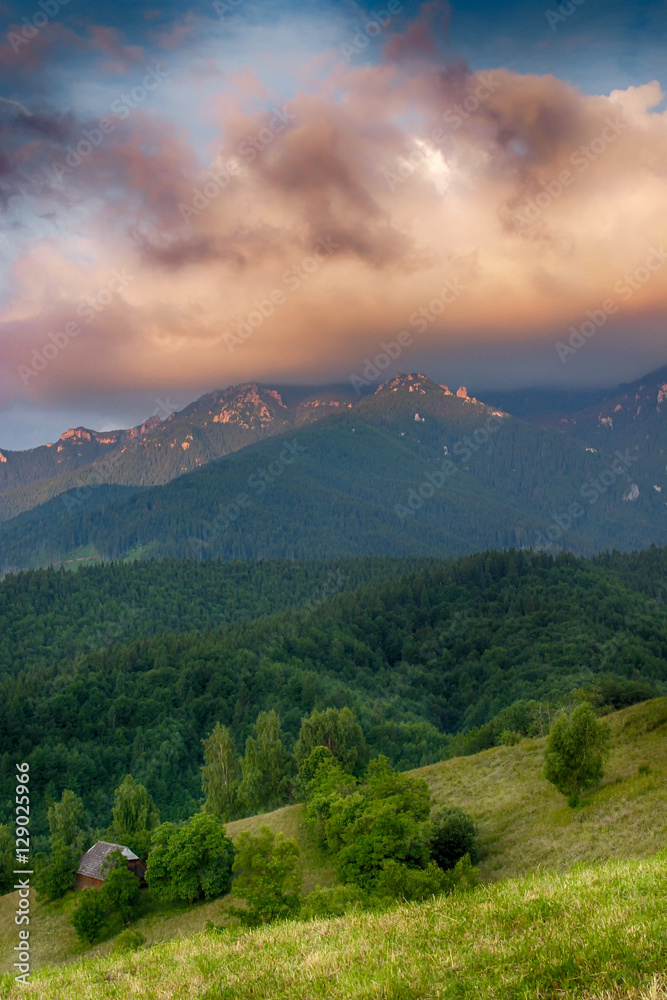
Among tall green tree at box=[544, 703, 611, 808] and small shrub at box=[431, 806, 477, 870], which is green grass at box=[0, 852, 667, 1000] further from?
tall green tree at box=[544, 703, 611, 808]

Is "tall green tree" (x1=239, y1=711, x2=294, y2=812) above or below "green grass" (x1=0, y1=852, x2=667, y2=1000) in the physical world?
below

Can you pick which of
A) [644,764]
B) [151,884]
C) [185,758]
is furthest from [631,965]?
[185,758]

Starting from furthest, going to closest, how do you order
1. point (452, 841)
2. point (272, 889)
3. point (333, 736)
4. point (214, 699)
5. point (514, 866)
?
point (214, 699) → point (333, 736) → point (452, 841) → point (514, 866) → point (272, 889)

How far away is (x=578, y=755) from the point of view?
5525cm

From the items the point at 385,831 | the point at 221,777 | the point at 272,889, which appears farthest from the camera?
the point at 221,777

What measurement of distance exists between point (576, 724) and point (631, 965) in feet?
167

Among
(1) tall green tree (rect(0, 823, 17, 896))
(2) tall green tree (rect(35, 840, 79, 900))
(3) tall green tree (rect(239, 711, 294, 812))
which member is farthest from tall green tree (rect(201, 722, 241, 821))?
(2) tall green tree (rect(35, 840, 79, 900))

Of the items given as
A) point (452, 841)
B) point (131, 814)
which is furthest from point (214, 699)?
point (452, 841)

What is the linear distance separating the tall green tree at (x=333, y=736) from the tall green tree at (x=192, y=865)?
29.2 m

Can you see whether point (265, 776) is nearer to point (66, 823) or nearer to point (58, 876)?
point (66, 823)

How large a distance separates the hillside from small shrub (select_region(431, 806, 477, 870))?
1549mm

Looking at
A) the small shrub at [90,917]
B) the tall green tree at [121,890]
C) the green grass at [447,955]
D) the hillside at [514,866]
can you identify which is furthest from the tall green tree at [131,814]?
the green grass at [447,955]

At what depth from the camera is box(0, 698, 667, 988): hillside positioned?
46.1 feet

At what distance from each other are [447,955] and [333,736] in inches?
3376
